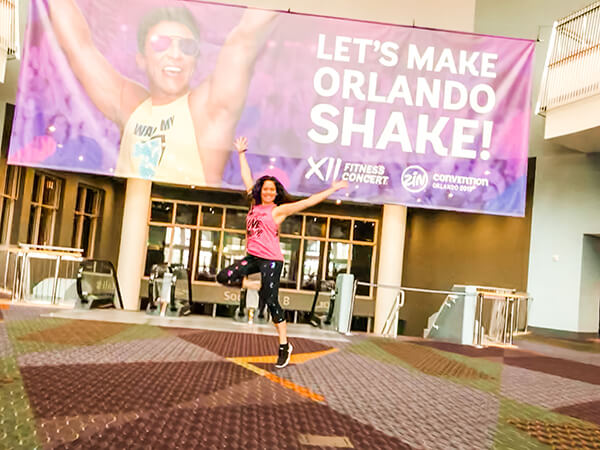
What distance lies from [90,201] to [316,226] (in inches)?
298

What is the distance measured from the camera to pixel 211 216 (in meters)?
20.8

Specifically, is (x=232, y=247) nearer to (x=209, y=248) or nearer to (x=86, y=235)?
(x=209, y=248)

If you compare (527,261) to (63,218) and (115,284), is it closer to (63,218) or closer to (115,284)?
(115,284)

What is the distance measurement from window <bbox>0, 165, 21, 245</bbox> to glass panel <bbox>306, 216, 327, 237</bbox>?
31.5 feet

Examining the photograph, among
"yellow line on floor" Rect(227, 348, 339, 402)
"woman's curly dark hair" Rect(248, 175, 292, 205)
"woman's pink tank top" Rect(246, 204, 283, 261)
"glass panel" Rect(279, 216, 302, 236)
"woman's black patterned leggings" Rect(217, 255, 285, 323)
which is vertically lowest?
"yellow line on floor" Rect(227, 348, 339, 402)

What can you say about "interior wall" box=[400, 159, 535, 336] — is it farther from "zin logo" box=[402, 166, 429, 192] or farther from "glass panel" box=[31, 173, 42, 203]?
"glass panel" box=[31, 173, 42, 203]

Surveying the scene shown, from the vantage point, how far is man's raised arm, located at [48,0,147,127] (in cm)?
994

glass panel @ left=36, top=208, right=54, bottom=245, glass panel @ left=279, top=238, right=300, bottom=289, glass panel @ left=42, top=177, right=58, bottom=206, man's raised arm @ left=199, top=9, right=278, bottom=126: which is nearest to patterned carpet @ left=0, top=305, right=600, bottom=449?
man's raised arm @ left=199, top=9, right=278, bottom=126

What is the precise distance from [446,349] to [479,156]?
3736mm

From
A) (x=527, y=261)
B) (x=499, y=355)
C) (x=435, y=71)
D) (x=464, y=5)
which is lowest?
(x=499, y=355)

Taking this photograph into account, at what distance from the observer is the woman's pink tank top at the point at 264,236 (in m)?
5.10

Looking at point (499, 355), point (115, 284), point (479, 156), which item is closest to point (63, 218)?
point (115, 284)

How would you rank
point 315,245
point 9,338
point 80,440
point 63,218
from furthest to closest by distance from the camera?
point 315,245 → point 63,218 → point 9,338 → point 80,440

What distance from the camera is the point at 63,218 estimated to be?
1731cm
